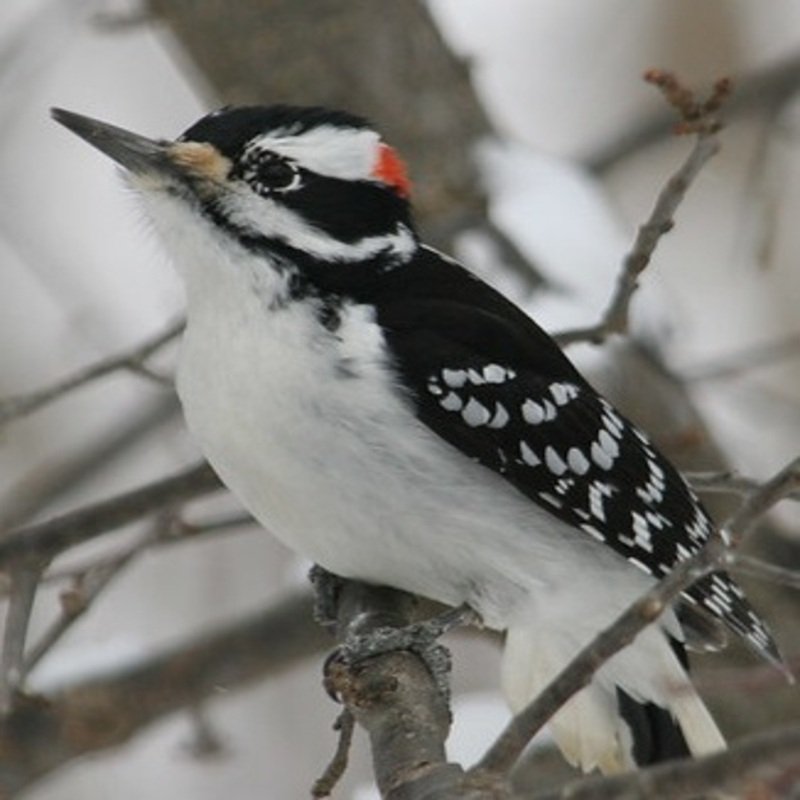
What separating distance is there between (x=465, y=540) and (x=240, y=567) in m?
4.68

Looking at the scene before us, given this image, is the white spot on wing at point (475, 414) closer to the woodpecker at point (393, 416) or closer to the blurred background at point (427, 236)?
the woodpecker at point (393, 416)

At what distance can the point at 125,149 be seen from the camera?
370 cm

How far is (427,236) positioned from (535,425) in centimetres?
140

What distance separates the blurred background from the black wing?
0.99ft

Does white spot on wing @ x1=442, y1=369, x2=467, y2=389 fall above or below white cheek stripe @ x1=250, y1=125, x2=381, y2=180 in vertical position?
below

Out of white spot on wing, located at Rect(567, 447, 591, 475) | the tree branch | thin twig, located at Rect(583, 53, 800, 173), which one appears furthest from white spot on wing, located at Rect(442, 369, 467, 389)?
thin twig, located at Rect(583, 53, 800, 173)

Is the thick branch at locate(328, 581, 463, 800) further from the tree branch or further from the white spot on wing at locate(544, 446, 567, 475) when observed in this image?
the tree branch

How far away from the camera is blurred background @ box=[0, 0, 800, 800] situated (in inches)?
195

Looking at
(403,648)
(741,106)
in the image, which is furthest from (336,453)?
(741,106)

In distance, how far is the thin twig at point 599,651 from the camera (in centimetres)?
238

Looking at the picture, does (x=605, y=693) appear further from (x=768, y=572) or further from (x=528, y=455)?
(x=768, y=572)

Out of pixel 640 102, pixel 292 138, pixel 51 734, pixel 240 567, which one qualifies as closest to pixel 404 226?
pixel 292 138

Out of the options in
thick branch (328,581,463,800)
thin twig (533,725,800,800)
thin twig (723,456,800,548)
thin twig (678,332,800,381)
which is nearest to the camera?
thin twig (533,725,800,800)

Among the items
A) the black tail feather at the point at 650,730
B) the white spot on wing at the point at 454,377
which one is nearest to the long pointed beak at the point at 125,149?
the white spot on wing at the point at 454,377
